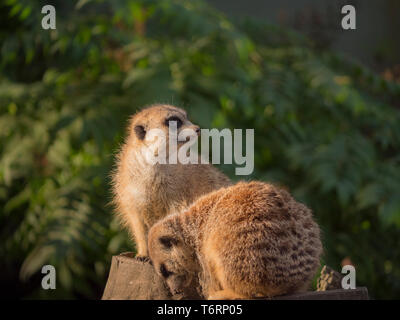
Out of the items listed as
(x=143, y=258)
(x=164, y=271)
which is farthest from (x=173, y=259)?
(x=143, y=258)

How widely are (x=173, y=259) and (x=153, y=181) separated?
451 millimetres

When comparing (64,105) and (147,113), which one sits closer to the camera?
(147,113)

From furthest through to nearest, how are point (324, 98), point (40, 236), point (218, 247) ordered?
point (324, 98) → point (40, 236) → point (218, 247)

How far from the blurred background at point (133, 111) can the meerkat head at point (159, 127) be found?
5.73ft

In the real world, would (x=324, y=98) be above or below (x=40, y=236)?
above

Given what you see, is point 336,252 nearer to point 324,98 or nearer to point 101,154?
point 324,98

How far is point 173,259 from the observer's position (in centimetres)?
173

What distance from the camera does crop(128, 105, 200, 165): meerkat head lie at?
2.01m

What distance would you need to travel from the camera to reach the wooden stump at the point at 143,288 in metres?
1.74

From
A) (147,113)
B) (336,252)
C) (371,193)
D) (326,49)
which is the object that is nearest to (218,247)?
(147,113)

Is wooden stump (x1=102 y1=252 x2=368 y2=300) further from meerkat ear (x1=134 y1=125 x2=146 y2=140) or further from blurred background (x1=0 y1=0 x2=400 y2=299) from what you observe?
blurred background (x1=0 y1=0 x2=400 y2=299)

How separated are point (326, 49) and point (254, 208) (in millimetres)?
4866

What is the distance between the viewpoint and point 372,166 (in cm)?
468

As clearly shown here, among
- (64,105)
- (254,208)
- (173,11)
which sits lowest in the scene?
(254,208)
